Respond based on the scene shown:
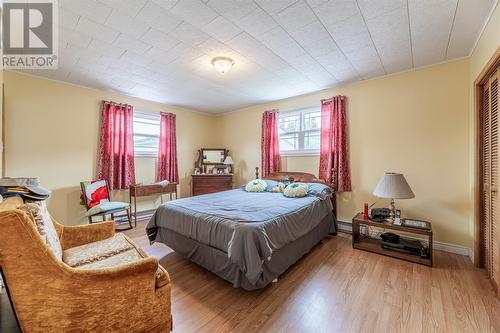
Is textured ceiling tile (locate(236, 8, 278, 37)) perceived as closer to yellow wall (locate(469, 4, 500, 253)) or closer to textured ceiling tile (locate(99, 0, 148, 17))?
textured ceiling tile (locate(99, 0, 148, 17))

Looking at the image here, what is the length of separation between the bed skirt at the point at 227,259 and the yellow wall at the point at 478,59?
1.97m

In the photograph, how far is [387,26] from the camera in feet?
6.69

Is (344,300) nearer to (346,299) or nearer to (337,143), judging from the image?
(346,299)

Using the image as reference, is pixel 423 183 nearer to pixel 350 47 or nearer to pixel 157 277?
pixel 350 47

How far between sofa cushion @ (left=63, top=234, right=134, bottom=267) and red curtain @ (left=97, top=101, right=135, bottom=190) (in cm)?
233

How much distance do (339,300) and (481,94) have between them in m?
2.78

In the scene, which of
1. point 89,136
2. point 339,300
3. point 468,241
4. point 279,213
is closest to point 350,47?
point 279,213

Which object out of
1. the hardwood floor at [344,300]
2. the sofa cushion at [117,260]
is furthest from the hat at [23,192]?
the hardwood floor at [344,300]

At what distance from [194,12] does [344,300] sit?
114 inches

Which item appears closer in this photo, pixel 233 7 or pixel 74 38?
pixel 233 7

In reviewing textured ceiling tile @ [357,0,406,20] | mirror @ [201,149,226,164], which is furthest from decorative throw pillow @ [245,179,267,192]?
textured ceiling tile @ [357,0,406,20]

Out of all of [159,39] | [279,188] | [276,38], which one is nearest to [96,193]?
[159,39]

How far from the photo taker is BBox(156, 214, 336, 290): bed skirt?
1944 millimetres

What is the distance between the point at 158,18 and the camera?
194 cm
